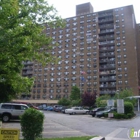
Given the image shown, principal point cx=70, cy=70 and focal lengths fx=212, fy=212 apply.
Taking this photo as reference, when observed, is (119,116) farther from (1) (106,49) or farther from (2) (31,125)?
(1) (106,49)

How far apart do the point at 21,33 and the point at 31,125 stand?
4.03m

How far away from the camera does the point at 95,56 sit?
94.7 metres

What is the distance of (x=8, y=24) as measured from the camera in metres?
7.58

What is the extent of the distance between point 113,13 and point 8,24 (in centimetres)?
9378

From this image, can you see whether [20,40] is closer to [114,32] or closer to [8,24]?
[8,24]

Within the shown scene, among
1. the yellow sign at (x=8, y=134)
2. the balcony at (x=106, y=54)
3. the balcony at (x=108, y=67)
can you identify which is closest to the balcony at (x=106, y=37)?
the balcony at (x=106, y=54)

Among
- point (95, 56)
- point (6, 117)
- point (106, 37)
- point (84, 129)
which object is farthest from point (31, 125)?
point (106, 37)

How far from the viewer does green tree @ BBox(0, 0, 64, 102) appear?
283 inches

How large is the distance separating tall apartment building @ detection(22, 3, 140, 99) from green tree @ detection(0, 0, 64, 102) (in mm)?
78738

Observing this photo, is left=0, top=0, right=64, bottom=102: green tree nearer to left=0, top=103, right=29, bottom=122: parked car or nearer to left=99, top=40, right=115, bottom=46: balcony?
left=0, top=103, right=29, bottom=122: parked car

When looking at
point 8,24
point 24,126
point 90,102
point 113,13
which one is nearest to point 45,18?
point 8,24

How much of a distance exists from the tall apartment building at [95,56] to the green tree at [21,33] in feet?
258

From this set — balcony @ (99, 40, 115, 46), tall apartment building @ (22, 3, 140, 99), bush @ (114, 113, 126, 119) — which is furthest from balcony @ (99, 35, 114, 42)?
bush @ (114, 113, 126, 119)

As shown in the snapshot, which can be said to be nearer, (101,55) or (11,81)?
(11,81)
